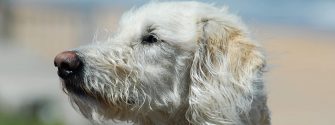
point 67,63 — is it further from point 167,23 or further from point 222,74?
point 222,74

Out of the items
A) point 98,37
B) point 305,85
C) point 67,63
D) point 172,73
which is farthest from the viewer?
point 305,85

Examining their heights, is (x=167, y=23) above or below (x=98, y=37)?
above

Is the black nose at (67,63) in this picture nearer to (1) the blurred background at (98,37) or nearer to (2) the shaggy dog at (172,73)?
(2) the shaggy dog at (172,73)

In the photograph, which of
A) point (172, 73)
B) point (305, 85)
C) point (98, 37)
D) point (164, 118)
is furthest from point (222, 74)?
point (305, 85)

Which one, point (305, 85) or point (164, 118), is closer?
point (164, 118)

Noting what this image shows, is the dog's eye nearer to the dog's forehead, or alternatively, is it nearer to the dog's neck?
the dog's forehead

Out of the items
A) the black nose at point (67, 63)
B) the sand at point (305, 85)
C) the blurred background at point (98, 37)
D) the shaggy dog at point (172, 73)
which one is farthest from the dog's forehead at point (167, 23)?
the sand at point (305, 85)

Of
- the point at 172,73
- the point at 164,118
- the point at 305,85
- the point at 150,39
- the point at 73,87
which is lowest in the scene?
the point at 305,85

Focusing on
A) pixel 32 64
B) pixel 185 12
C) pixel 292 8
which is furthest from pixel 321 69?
pixel 185 12
